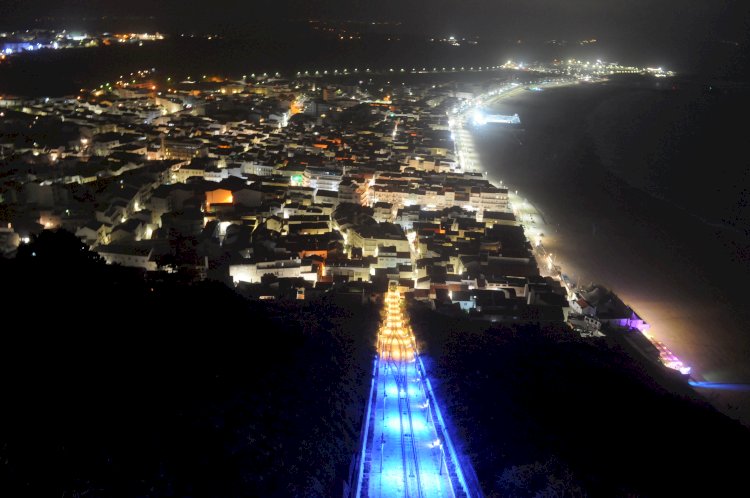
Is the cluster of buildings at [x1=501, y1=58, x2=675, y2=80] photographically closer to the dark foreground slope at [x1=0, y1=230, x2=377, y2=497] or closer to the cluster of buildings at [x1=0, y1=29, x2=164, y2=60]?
the cluster of buildings at [x1=0, y1=29, x2=164, y2=60]

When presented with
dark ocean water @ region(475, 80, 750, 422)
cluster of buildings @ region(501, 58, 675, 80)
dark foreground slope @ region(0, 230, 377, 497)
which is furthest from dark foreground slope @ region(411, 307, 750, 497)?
cluster of buildings @ region(501, 58, 675, 80)

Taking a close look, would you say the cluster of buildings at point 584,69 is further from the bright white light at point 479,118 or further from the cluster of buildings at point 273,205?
the cluster of buildings at point 273,205

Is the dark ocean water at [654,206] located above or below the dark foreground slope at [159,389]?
above

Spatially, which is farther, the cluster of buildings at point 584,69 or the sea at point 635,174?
the cluster of buildings at point 584,69

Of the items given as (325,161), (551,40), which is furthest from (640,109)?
(551,40)

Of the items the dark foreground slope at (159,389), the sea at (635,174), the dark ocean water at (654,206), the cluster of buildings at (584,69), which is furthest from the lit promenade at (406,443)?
the cluster of buildings at (584,69)
